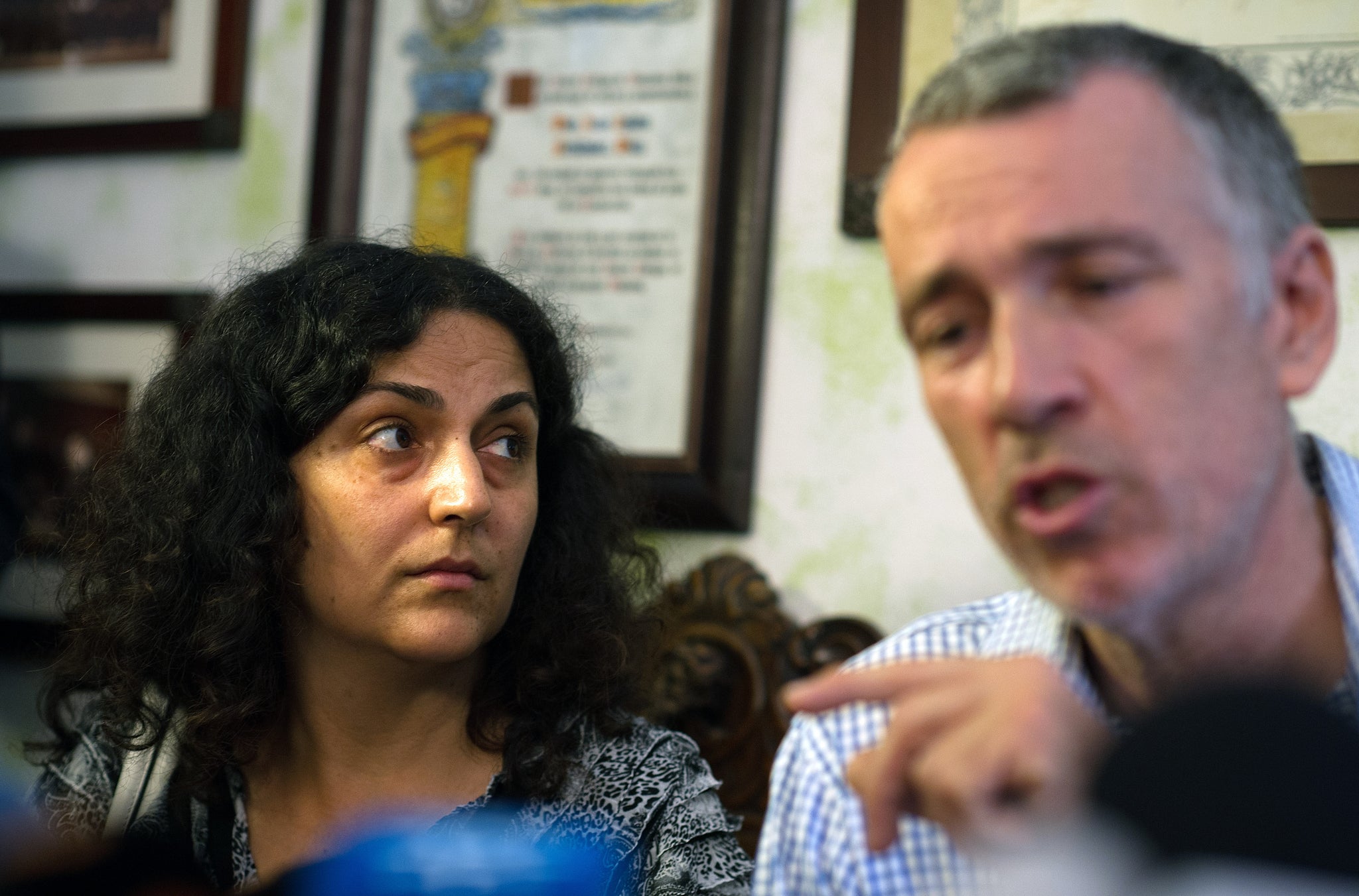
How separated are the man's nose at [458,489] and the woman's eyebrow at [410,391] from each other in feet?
0.15

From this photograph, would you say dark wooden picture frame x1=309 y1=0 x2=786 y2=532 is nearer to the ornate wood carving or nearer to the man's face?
the ornate wood carving

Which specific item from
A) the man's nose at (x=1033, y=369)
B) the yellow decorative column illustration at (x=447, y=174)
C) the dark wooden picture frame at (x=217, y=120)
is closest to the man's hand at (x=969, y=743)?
the man's nose at (x=1033, y=369)

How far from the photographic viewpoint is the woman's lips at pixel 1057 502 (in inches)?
23.3

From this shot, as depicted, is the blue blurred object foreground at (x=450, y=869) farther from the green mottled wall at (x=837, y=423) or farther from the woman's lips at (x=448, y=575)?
the green mottled wall at (x=837, y=423)

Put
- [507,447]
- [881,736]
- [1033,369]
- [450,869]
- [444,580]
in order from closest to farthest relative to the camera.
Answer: [450,869]
[1033,369]
[881,736]
[444,580]
[507,447]

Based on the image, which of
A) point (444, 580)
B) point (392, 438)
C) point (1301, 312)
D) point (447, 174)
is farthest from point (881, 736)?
point (447, 174)

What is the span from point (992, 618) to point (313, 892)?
1.79 ft

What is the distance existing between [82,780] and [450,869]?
1.02m

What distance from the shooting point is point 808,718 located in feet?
2.83

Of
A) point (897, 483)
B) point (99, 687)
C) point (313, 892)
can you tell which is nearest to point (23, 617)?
point (99, 687)

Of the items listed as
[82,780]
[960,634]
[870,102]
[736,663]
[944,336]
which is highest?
[870,102]

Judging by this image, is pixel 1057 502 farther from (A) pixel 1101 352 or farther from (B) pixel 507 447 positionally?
(B) pixel 507 447

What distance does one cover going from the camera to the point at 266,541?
1197mm

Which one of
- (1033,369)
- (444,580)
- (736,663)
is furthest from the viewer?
(736,663)
